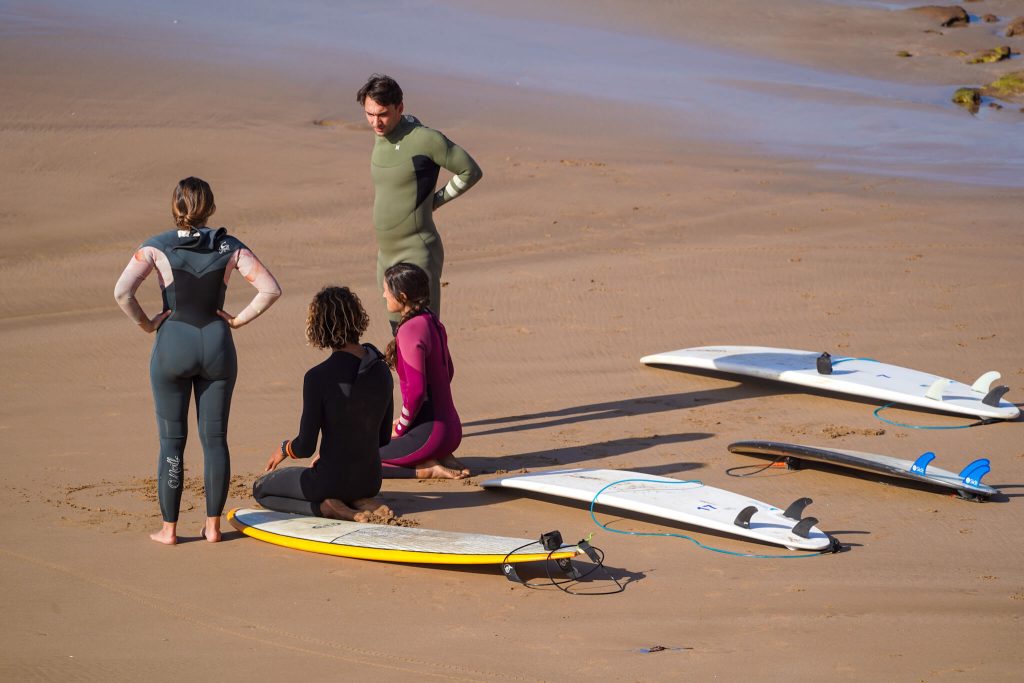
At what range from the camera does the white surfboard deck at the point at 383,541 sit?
522 cm

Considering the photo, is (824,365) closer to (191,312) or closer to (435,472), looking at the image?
(435,472)

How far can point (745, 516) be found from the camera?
223 inches

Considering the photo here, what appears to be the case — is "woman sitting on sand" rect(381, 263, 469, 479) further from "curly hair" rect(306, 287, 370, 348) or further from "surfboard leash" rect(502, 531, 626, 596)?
"surfboard leash" rect(502, 531, 626, 596)

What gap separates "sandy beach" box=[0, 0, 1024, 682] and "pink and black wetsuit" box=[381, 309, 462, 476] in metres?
0.20

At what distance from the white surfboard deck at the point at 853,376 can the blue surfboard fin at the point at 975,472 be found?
1607mm

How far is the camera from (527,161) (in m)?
15.5

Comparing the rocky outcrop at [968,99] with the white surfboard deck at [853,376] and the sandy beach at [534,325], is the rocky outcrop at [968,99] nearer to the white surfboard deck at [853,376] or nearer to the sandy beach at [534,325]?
the sandy beach at [534,325]

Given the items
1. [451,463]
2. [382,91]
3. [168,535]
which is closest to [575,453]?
[451,463]

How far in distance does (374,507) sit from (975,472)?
3076 mm

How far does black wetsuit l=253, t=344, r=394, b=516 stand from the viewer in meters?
5.54

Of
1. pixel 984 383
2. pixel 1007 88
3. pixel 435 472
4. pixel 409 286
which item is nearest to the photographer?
pixel 409 286

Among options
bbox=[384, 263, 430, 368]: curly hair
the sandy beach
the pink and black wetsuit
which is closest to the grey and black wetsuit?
the sandy beach

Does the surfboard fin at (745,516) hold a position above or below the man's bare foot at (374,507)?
above

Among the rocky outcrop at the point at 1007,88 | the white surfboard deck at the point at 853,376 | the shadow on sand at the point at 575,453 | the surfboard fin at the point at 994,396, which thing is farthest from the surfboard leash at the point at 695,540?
the rocky outcrop at the point at 1007,88
